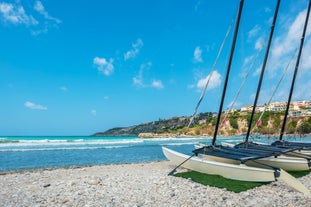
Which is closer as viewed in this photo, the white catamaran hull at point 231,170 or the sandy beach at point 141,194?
the sandy beach at point 141,194

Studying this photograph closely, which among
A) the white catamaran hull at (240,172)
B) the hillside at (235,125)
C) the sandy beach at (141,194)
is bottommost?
the sandy beach at (141,194)

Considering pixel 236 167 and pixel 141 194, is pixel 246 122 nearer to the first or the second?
pixel 236 167

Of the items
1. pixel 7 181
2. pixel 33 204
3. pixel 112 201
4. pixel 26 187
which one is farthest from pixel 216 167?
pixel 7 181

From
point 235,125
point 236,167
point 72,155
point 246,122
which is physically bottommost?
point 236,167

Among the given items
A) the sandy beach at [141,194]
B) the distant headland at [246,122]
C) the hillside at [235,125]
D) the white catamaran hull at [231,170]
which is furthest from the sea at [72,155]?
the hillside at [235,125]

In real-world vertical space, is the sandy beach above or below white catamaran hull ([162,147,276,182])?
below

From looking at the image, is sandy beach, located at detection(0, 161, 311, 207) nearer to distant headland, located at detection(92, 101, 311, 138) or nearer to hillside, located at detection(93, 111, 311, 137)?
hillside, located at detection(93, 111, 311, 137)

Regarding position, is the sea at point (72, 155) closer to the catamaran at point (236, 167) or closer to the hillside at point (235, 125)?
the catamaran at point (236, 167)

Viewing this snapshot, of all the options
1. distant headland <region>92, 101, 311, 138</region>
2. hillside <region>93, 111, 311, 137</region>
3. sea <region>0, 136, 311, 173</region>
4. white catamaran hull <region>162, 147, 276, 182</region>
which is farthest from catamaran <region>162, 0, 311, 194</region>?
distant headland <region>92, 101, 311, 138</region>

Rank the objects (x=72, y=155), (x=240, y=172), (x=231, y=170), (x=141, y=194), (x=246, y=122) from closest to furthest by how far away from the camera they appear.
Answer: (x=141, y=194)
(x=240, y=172)
(x=231, y=170)
(x=72, y=155)
(x=246, y=122)

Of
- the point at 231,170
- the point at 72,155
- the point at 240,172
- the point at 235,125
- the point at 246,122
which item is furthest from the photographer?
the point at 235,125

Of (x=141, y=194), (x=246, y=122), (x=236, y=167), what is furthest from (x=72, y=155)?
(x=246, y=122)

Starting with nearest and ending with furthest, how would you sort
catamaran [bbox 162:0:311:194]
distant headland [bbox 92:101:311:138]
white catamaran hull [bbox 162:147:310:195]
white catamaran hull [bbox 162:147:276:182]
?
1. white catamaran hull [bbox 162:147:310:195]
2. catamaran [bbox 162:0:311:194]
3. white catamaran hull [bbox 162:147:276:182]
4. distant headland [bbox 92:101:311:138]

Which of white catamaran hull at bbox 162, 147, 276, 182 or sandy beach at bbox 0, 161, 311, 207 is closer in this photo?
sandy beach at bbox 0, 161, 311, 207
